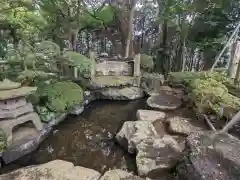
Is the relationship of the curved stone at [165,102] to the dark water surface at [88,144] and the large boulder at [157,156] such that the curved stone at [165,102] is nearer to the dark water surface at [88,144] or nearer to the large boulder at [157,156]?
the dark water surface at [88,144]

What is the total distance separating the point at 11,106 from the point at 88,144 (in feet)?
5.49

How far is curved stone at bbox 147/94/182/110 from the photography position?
564 centimetres

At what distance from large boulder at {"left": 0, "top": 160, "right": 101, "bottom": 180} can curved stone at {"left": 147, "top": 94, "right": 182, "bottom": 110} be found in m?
3.25

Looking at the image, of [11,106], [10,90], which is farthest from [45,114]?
[10,90]

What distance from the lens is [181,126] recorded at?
4.24m

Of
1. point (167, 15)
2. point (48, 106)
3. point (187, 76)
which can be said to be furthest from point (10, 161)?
point (167, 15)

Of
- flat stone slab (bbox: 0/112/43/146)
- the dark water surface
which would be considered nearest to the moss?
flat stone slab (bbox: 0/112/43/146)

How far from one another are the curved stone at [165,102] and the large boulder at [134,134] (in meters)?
1.50

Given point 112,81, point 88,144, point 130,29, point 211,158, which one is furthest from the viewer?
point 130,29

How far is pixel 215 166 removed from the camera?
206cm

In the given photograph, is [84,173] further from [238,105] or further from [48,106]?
[238,105]

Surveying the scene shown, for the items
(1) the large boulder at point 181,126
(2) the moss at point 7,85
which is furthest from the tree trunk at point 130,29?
(2) the moss at point 7,85

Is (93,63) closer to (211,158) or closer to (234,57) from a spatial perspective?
(234,57)

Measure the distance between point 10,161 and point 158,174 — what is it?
8.42 ft
